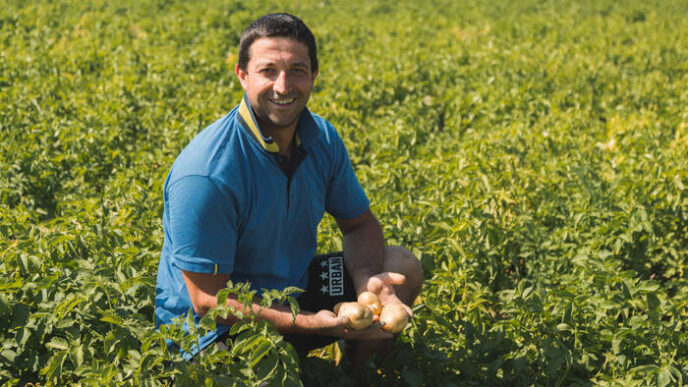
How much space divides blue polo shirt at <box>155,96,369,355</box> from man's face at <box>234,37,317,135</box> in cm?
7

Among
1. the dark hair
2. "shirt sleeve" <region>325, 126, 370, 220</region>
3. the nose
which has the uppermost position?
the dark hair

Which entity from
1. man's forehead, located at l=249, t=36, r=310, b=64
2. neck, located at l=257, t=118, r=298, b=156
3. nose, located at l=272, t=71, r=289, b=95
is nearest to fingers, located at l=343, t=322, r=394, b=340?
neck, located at l=257, t=118, r=298, b=156

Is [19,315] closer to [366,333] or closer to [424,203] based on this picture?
[366,333]

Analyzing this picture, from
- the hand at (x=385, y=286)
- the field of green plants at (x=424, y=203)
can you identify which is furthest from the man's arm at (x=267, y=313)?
the hand at (x=385, y=286)

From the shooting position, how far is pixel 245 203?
244 centimetres

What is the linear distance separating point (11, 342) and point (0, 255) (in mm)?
619

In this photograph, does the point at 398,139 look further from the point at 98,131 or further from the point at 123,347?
the point at 123,347

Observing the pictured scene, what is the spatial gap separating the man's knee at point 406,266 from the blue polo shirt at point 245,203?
0.33 m

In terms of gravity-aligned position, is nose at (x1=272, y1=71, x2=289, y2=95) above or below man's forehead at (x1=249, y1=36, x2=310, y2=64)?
below

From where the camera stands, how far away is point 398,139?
544 centimetres

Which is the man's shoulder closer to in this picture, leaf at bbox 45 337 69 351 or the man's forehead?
the man's forehead

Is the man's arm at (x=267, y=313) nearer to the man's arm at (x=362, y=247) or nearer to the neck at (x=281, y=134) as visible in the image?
the man's arm at (x=362, y=247)

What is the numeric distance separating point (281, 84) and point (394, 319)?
1024 mm

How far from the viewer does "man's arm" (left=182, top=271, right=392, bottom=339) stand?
7.64 feet
